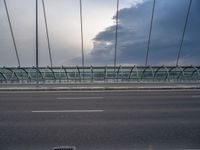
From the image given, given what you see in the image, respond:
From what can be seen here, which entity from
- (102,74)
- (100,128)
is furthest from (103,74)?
(100,128)

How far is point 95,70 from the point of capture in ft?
63.0

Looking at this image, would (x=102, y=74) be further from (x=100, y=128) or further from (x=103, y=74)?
(x=100, y=128)

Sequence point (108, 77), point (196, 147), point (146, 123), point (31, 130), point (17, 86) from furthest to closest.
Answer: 1. point (108, 77)
2. point (17, 86)
3. point (146, 123)
4. point (31, 130)
5. point (196, 147)

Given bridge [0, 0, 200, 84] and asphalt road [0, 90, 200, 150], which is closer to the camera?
asphalt road [0, 90, 200, 150]

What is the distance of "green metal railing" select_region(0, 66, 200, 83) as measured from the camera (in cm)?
1897

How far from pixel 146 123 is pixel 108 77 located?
1235 centimetres

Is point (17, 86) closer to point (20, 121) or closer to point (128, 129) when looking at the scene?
point (20, 121)

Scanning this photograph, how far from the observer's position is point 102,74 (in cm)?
1902

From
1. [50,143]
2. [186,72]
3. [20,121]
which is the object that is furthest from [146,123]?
[186,72]

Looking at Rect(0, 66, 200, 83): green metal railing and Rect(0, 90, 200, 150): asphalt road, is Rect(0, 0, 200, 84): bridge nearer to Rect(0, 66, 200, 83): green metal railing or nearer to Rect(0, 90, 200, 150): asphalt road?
Rect(0, 66, 200, 83): green metal railing

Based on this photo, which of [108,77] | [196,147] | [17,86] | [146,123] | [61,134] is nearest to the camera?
[196,147]

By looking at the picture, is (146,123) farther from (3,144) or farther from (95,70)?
(95,70)

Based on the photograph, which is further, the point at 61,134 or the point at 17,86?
the point at 17,86

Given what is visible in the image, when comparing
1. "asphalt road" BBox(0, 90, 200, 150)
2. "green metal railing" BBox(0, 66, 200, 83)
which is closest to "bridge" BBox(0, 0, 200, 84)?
"green metal railing" BBox(0, 66, 200, 83)
